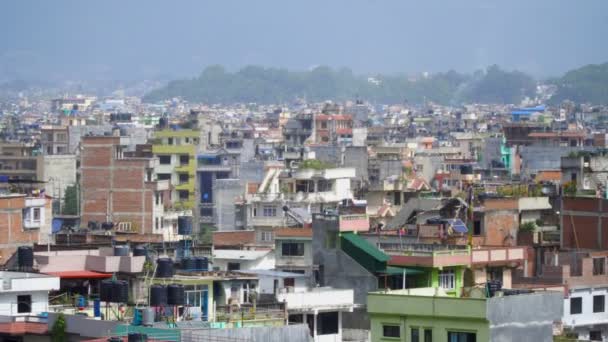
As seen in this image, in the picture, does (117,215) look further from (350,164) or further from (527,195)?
(527,195)

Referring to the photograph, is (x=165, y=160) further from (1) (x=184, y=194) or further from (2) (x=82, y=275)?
(2) (x=82, y=275)

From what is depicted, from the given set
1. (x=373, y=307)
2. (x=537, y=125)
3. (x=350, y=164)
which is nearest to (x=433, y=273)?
(x=373, y=307)

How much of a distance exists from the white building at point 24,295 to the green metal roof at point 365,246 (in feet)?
15.9

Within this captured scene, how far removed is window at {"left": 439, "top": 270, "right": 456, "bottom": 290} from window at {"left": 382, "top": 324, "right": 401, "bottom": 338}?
514 centimetres

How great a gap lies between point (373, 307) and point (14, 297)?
13.9 feet

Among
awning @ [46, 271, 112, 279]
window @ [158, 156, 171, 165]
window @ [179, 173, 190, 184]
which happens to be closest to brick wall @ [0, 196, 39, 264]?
Answer: awning @ [46, 271, 112, 279]

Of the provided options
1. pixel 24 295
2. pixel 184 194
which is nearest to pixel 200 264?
pixel 24 295

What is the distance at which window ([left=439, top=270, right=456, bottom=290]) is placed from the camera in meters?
29.9

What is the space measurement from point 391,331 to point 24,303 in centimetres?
435

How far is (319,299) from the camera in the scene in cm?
2856

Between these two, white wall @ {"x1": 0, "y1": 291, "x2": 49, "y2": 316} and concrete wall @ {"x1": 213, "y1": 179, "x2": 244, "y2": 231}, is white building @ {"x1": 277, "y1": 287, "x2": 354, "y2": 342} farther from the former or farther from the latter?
concrete wall @ {"x1": 213, "y1": 179, "x2": 244, "y2": 231}

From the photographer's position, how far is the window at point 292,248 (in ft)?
120

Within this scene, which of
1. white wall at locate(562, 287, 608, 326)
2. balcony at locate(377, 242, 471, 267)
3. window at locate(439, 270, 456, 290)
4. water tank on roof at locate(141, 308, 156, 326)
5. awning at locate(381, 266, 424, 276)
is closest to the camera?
water tank on roof at locate(141, 308, 156, 326)

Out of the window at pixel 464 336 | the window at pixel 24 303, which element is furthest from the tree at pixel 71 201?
the window at pixel 464 336
